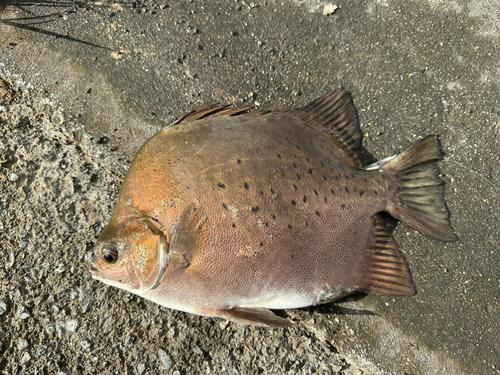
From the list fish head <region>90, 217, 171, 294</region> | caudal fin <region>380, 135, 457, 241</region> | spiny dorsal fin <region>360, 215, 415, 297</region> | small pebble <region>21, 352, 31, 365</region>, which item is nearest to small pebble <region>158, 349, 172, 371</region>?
fish head <region>90, 217, 171, 294</region>

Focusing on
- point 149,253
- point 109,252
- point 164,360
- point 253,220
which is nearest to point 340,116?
point 253,220

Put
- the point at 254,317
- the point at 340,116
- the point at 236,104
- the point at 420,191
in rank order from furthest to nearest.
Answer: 1. the point at 236,104
2. the point at 340,116
3. the point at 420,191
4. the point at 254,317

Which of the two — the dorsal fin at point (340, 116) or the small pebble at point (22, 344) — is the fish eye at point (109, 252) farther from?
the dorsal fin at point (340, 116)

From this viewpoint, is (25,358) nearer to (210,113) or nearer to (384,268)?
(210,113)

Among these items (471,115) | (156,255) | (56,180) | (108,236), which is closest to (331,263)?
(156,255)

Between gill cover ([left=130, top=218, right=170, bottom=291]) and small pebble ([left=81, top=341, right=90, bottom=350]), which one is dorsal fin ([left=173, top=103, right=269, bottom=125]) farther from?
small pebble ([left=81, top=341, right=90, bottom=350])

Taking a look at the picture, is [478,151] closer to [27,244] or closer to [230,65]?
[230,65]
